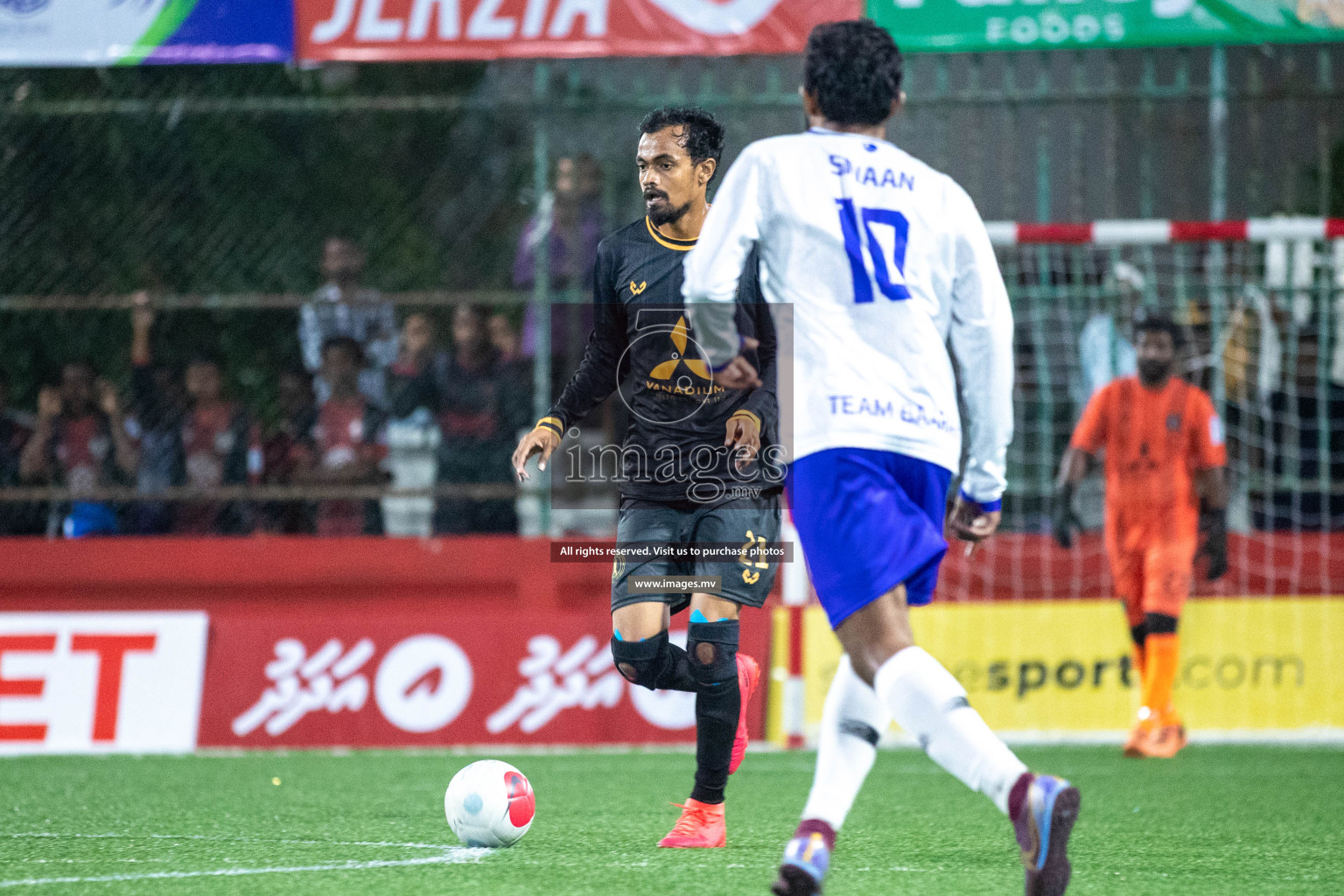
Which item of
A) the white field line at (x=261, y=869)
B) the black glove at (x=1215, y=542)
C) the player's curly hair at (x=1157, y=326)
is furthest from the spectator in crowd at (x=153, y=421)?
the black glove at (x=1215, y=542)

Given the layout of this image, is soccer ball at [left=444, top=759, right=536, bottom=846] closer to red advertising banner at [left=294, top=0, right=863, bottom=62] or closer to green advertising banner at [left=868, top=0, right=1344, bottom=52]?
red advertising banner at [left=294, top=0, right=863, bottom=62]

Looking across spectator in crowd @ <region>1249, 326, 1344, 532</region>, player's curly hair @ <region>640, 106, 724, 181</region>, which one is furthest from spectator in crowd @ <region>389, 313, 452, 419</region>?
spectator in crowd @ <region>1249, 326, 1344, 532</region>

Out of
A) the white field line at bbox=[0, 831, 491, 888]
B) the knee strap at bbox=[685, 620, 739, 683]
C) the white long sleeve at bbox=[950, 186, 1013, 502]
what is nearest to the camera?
the white long sleeve at bbox=[950, 186, 1013, 502]

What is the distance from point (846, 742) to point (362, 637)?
18.2 feet

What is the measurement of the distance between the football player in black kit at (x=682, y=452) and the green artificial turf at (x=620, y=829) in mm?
478

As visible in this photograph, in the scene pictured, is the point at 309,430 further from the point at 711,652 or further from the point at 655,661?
the point at 711,652

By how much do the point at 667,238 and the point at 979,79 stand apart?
4.70m

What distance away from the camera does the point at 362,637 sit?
8617 mm

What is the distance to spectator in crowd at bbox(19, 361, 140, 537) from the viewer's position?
9367mm

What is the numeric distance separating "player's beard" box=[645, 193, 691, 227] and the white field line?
1975 millimetres

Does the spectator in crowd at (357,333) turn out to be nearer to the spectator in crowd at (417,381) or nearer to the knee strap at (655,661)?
the spectator in crowd at (417,381)

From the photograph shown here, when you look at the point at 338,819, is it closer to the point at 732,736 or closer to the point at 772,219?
the point at 732,736

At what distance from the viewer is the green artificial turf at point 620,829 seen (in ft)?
13.1

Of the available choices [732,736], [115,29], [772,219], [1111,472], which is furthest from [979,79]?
[772,219]
